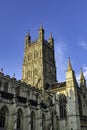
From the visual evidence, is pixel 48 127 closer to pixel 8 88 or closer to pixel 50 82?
pixel 8 88

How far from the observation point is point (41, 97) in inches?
2122

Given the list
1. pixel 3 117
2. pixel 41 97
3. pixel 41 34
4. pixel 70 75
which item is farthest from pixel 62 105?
pixel 41 34

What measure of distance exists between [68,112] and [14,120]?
17.8 meters

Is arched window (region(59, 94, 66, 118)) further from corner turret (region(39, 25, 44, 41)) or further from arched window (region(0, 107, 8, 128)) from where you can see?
corner turret (region(39, 25, 44, 41))

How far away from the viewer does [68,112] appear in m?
47.9

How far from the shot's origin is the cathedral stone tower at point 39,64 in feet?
214

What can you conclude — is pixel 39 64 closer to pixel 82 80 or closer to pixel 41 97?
pixel 82 80

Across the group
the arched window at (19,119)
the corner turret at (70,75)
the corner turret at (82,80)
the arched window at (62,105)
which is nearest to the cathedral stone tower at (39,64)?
the arched window at (62,105)

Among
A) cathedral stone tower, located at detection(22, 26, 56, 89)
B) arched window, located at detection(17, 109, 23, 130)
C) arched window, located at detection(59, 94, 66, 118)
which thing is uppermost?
cathedral stone tower, located at detection(22, 26, 56, 89)

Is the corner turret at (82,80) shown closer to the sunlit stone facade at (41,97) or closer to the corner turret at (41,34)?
the sunlit stone facade at (41,97)

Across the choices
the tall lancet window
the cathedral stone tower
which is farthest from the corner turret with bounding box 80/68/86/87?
the cathedral stone tower

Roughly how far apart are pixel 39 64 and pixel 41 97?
16.3 meters

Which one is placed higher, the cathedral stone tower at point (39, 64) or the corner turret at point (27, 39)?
the corner turret at point (27, 39)

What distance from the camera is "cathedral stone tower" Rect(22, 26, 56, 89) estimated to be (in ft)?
214
